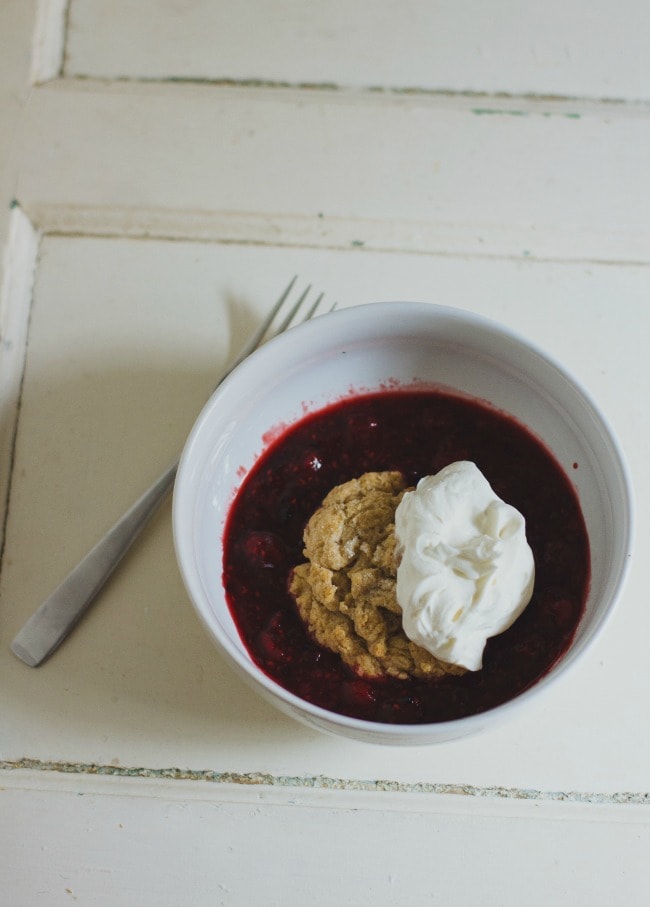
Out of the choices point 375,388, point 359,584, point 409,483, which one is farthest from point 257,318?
point 359,584

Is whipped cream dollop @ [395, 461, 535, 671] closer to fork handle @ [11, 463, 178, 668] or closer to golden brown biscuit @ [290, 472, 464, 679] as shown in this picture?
golden brown biscuit @ [290, 472, 464, 679]

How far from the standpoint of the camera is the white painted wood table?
3.99 feet

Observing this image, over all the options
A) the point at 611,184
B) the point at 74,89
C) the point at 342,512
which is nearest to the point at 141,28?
the point at 74,89

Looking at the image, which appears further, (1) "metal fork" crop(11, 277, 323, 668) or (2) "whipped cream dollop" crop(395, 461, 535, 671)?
(1) "metal fork" crop(11, 277, 323, 668)

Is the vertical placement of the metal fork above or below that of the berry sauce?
→ below

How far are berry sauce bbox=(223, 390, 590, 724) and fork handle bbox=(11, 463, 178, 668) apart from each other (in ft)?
0.56

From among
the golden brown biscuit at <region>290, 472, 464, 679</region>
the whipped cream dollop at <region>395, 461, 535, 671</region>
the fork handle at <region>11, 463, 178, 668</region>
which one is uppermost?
the whipped cream dollop at <region>395, 461, 535, 671</region>

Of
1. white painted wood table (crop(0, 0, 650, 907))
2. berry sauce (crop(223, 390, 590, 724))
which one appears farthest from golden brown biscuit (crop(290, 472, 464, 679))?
white painted wood table (crop(0, 0, 650, 907))

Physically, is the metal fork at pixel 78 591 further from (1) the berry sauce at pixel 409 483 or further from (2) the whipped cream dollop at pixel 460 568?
(2) the whipped cream dollop at pixel 460 568

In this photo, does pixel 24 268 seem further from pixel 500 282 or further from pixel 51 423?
pixel 500 282

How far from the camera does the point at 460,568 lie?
42.7 inches

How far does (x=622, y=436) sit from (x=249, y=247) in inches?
25.2

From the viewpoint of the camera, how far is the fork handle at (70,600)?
1.26 meters

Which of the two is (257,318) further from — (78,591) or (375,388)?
(78,591)
